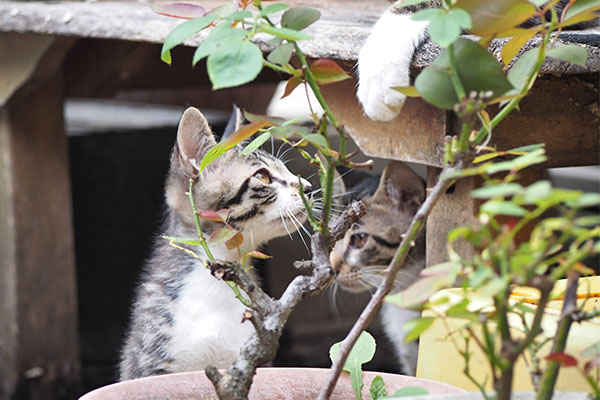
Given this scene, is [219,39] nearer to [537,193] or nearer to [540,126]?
[537,193]

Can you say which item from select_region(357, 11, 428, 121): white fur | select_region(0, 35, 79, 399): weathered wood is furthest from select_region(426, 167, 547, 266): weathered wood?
select_region(0, 35, 79, 399): weathered wood

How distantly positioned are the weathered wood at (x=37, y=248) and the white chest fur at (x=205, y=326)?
4.29ft

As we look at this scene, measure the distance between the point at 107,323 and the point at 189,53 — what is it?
1366 millimetres

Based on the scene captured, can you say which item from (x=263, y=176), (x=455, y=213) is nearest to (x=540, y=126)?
(x=455, y=213)

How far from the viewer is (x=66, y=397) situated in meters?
3.05

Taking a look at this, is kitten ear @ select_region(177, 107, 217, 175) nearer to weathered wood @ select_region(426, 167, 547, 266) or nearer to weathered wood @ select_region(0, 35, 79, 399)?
weathered wood @ select_region(426, 167, 547, 266)

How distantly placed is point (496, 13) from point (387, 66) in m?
0.62

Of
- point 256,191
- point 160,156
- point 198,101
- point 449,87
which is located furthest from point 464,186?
point 198,101

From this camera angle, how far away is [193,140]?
5.94 feet

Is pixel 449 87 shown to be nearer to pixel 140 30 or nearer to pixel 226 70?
pixel 226 70

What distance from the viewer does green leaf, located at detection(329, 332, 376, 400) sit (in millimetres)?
1137

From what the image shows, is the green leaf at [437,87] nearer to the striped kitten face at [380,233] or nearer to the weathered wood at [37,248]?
the striped kitten face at [380,233]

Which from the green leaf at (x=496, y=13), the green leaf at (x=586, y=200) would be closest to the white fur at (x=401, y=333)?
the green leaf at (x=496, y=13)

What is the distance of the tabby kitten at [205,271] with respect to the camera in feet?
5.98
